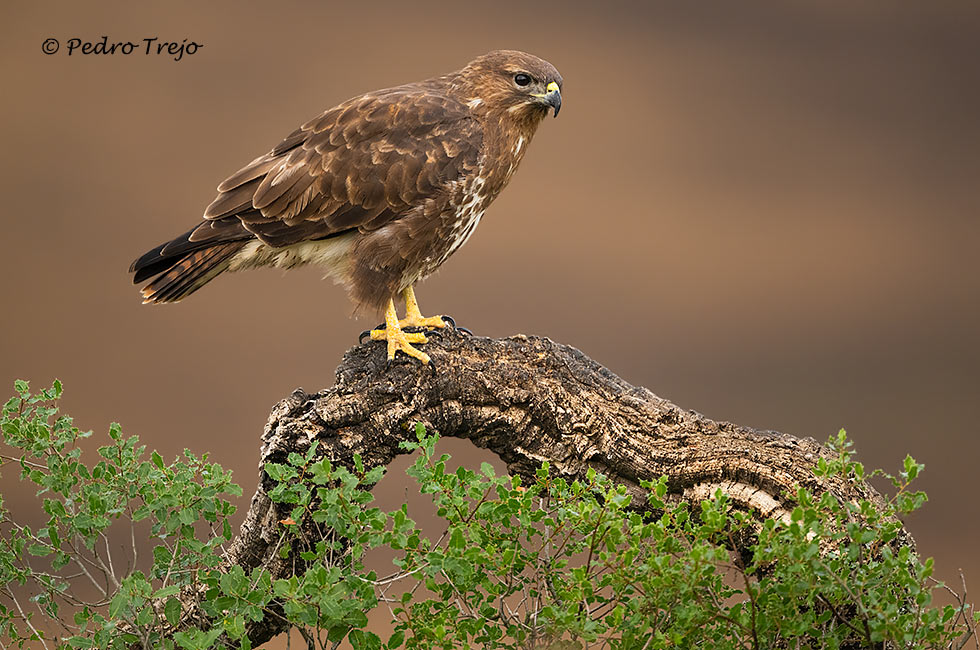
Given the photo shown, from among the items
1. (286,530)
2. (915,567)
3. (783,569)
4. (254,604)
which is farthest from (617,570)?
(286,530)

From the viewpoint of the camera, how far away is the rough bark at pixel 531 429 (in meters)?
2.74

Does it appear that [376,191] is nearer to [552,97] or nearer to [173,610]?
[552,97]

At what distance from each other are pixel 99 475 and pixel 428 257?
124cm

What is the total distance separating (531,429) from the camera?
2.91 metres

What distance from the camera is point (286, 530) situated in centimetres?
262

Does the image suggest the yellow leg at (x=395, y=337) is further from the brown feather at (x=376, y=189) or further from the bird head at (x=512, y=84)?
the bird head at (x=512, y=84)

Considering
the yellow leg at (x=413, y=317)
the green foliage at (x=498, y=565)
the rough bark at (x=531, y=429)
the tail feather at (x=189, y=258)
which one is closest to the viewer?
the green foliage at (x=498, y=565)

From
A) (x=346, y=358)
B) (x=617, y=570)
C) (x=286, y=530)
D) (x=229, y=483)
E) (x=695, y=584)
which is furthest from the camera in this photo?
(x=346, y=358)

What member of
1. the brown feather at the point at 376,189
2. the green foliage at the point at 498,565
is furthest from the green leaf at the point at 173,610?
the brown feather at the point at 376,189

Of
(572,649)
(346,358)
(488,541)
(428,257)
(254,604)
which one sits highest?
(428,257)

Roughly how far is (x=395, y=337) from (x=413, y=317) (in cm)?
38

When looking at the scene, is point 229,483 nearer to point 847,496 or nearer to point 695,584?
point 695,584

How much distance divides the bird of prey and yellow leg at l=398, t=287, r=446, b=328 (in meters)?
0.03

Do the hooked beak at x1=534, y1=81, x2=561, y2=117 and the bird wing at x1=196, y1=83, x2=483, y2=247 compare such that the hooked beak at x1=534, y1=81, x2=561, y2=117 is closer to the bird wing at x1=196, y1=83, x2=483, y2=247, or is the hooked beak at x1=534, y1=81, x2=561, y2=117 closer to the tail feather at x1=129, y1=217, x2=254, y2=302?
the bird wing at x1=196, y1=83, x2=483, y2=247
